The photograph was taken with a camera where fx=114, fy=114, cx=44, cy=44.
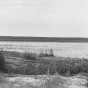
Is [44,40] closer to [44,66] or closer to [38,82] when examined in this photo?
[44,66]

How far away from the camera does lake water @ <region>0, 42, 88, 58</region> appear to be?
95cm

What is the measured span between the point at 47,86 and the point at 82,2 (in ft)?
2.44

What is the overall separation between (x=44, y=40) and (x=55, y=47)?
11 centimetres

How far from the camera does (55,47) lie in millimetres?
967

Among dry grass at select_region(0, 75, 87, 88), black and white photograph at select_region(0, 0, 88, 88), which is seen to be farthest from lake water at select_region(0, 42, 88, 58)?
dry grass at select_region(0, 75, 87, 88)

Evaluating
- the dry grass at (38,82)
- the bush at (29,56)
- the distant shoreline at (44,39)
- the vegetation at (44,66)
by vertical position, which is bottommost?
the dry grass at (38,82)

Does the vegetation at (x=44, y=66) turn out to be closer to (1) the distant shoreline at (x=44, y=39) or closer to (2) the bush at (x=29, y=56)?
(2) the bush at (x=29, y=56)

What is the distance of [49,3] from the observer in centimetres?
97

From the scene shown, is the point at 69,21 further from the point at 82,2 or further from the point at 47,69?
the point at 47,69

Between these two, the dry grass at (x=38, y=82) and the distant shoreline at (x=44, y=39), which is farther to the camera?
the distant shoreline at (x=44, y=39)

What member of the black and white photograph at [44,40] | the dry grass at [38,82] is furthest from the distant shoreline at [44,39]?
the dry grass at [38,82]

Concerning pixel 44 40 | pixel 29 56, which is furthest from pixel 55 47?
pixel 29 56

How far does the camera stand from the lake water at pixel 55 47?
3.13 feet

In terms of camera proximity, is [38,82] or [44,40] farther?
[44,40]
